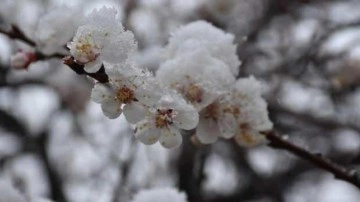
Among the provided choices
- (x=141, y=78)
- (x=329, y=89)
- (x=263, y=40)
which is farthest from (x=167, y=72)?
(x=263, y=40)

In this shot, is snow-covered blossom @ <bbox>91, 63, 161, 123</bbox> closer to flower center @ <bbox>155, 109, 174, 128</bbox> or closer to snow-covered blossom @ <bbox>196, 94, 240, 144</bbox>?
flower center @ <bbox>155, 109, 174, 128</bbox>

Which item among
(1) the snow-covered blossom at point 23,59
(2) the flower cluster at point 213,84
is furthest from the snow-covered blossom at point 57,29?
(2) the flower cluster at point 213,84

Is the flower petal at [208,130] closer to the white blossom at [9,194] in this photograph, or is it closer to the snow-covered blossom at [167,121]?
the snow-covered blossom at [167,121]

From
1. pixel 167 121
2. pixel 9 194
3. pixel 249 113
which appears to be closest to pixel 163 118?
pixel 167 121

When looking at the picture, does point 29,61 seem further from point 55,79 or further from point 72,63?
point 55,79

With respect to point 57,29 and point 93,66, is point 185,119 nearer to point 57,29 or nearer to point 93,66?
point 93,66

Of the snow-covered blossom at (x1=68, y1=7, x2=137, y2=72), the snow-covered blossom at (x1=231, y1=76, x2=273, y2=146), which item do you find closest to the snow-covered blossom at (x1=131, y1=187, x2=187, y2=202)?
the snow-covered blossom at (x1=231, y1=76, x2=273, y2=146)

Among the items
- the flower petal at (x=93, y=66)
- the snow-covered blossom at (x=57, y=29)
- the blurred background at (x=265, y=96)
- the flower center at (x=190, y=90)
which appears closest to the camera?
the flower petal at (x=93, y=66)
